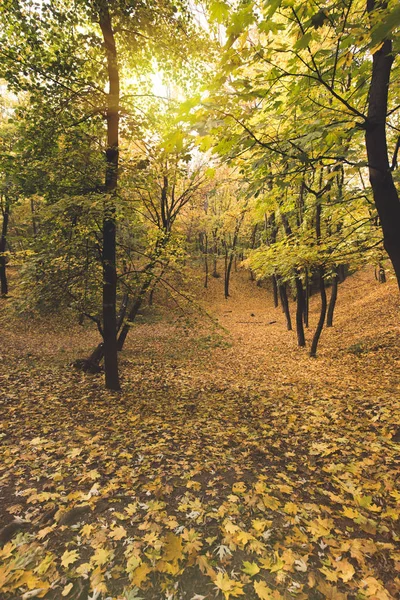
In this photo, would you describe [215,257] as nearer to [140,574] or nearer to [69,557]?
[69,557]

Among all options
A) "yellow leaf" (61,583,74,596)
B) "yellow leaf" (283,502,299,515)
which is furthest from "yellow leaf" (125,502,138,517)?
"yellow leaf" (283,502,299,515)

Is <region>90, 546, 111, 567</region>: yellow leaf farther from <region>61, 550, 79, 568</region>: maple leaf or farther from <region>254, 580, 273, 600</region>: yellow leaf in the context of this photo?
<region>254, 580, 273, 600</region>: yellow leaf

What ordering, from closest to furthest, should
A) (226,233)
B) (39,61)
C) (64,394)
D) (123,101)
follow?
(39,61)
(123,101)
(64,394)
(226,233)

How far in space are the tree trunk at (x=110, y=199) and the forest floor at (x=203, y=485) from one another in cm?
135

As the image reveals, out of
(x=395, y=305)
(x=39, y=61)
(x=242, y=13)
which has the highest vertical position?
(x=39, y=61)

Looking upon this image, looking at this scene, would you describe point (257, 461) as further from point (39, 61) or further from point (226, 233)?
point (226, 233)

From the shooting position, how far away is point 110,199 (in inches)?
239

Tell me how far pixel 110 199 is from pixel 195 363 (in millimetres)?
8099

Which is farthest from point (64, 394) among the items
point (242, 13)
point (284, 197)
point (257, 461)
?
point (242, 13)

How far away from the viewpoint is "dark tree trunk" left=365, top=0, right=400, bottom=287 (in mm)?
3039

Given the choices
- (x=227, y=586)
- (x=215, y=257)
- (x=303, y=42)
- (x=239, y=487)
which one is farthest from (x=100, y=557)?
(x=215, y=257)

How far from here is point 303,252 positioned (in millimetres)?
8250

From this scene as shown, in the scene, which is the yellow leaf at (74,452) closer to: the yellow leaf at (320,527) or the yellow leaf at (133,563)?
the yellow leaf at (133,563)

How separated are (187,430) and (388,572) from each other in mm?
3970
